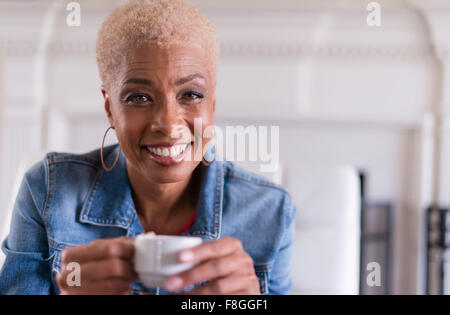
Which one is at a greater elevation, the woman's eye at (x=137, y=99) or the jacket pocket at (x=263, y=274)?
the woman's eye at (x=137, y=99)

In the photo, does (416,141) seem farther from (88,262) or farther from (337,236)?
(88,262)

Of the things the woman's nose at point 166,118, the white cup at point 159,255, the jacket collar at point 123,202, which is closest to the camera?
the white cup at point 159,255

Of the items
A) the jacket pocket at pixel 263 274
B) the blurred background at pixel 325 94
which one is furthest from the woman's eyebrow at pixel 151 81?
the blurred background at pixel 325 94

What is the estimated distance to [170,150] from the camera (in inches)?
20.1

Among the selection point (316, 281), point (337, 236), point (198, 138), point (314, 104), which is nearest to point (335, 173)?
point (337, 236)

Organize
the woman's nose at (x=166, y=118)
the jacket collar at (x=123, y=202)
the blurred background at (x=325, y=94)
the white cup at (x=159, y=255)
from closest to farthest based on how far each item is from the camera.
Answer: the white cup at (x=159, y=255), the woman's nose at (x=166, y=118), the jacket collar at (x=123, y=202), the blurred background at (x=325, y=94)

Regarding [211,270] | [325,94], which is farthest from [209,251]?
[325,94]

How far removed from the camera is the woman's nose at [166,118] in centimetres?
48

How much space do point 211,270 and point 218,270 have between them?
0.01m

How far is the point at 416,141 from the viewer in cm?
166

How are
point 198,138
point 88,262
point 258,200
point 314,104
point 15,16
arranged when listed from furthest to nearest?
point 314,104 < point 15,16 < point 258,200 < point 198,138 < point 88,262

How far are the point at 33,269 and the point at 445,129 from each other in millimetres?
1638

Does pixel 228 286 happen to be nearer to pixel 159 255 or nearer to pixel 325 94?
pixel 159 255

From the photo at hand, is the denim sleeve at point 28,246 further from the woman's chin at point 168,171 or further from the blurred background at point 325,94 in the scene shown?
the blurred background at point 325,94
